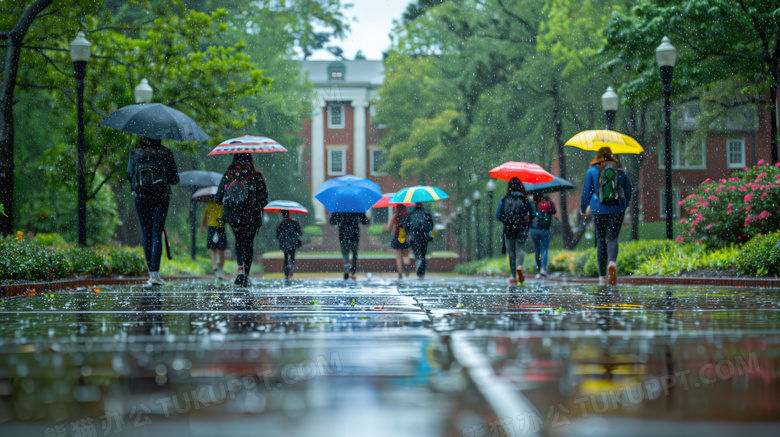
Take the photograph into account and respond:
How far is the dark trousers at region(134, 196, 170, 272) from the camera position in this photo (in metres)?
10.6

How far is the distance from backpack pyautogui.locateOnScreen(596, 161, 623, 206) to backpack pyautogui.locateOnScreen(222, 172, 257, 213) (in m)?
4.71

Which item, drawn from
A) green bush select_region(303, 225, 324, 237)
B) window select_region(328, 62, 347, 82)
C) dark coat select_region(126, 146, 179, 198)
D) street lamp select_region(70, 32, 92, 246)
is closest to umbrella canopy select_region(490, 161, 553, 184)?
dark coat select_region(126, 146, 179, 198)

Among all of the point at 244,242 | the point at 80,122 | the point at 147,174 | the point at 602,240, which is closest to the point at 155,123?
the point at 147,174

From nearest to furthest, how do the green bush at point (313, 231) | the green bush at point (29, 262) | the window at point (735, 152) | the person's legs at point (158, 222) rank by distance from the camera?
1. the green bush at point (29, 262)
2. the person's legs at point (158, 222)
3. the window at point (735, 152)
4. the green bush at point (313, 231)

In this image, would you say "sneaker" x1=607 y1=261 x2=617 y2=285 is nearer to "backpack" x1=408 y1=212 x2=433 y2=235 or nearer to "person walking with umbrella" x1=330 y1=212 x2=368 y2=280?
"person walking with umbrella" x1=330 y1=212 x2=368 y2=280

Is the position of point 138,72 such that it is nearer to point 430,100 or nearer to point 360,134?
point 430,100

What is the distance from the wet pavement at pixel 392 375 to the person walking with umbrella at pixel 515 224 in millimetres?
7921

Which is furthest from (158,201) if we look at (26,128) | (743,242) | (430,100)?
(430,100)

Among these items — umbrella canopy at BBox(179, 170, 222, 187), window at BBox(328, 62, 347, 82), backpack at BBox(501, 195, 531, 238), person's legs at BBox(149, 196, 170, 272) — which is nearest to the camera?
person's legs at BBox(149, 196, 170, 272)

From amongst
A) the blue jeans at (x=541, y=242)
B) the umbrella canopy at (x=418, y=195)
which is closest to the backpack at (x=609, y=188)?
the blue jeans at (x=541, y=242)

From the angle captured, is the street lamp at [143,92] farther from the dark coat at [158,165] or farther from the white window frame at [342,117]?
Answer: the white window frame at [342,117]

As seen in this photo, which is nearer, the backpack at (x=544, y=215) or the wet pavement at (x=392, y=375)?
the wet pavement at (x=392, y=375)

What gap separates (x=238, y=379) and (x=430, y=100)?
37.0m

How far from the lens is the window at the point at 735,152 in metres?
49.0
